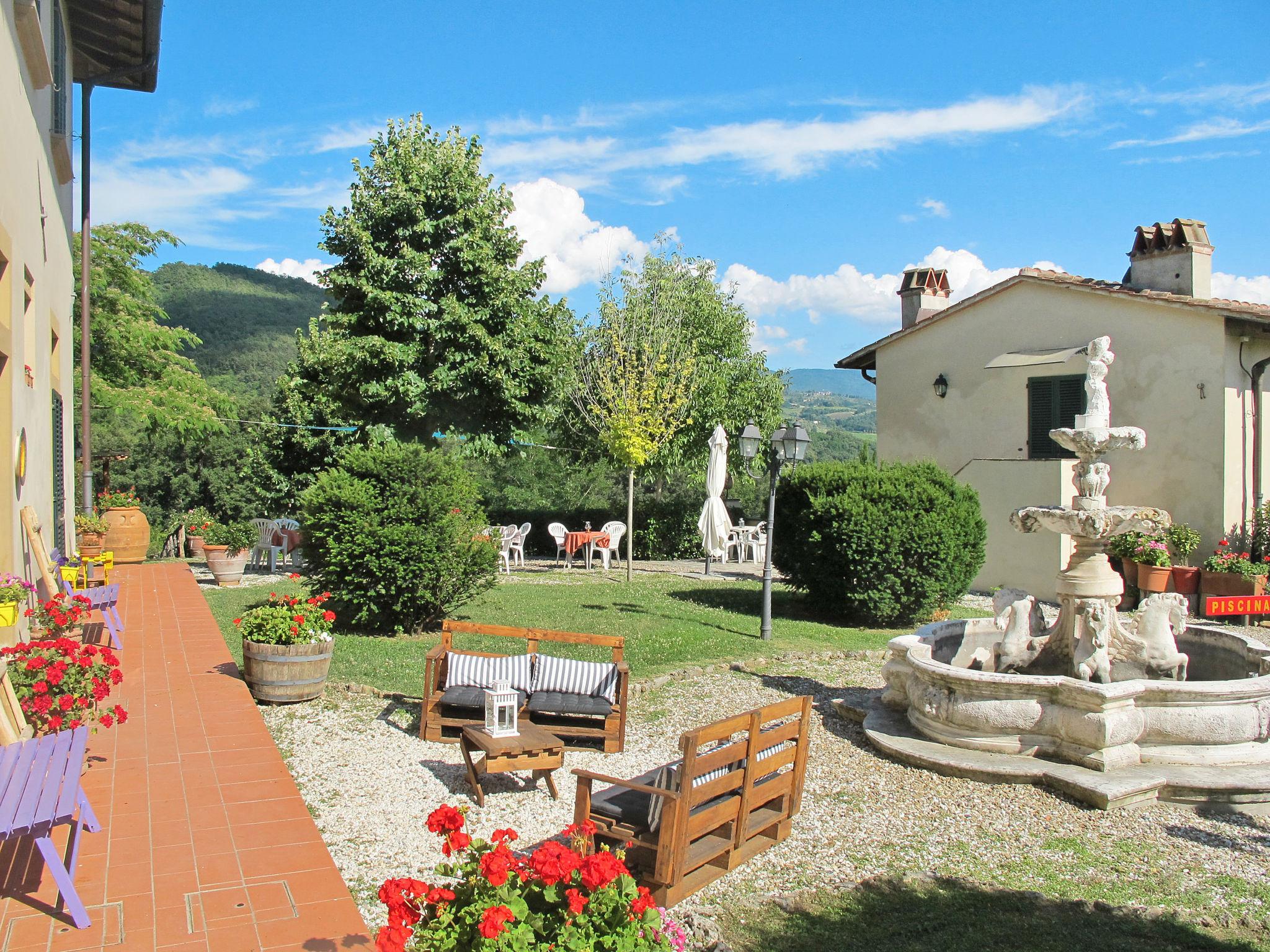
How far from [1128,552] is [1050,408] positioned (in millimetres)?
3211

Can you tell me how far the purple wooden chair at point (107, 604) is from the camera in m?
9.10

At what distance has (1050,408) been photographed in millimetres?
16719

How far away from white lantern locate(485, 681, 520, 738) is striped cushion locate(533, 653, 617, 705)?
808 mm

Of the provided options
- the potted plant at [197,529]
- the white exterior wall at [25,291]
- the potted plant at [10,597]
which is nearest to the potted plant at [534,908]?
the potted plant at [10,597]

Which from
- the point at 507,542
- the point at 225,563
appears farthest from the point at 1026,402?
the point at 225,563

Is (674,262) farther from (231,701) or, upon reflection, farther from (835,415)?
(835,415)

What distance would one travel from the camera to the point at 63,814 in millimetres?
3791

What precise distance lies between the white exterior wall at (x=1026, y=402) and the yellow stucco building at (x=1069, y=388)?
0.02 metres

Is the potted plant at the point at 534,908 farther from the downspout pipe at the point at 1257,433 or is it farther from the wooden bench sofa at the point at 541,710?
the downspout pipe at the point at 1257,433

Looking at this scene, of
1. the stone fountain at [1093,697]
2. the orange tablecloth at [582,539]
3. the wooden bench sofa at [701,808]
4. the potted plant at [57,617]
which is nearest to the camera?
the wooden bench sofa at [701,808]

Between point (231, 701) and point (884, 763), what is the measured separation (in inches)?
204

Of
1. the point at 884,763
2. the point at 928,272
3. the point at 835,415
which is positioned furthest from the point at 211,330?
the point at 835,415

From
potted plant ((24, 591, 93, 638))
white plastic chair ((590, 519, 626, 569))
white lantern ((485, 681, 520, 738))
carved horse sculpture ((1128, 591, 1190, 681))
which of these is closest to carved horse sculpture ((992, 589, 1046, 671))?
carved horse sculpture ((1128, 591, 1190, 681))

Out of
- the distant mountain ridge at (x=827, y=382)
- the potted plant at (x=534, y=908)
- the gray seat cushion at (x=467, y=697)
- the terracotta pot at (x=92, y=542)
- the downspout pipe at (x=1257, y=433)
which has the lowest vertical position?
the gray seat cushion at (x=467, y=697)
